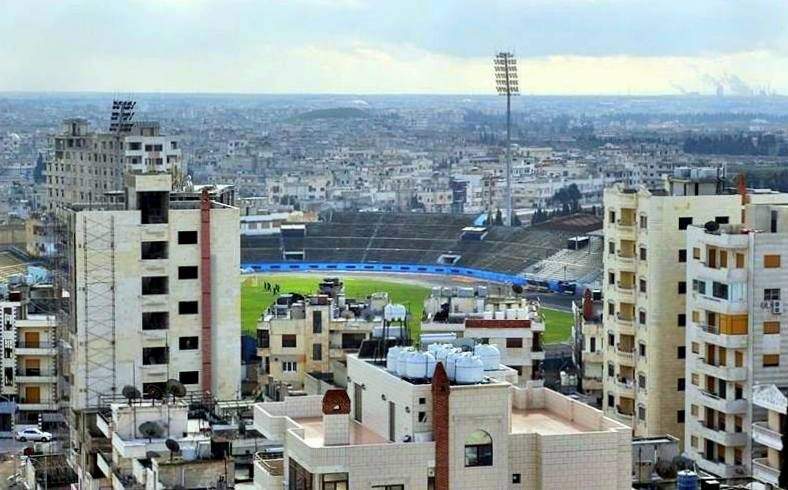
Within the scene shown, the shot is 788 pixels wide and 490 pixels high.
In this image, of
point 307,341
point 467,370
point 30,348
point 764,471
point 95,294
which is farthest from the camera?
point 30,348

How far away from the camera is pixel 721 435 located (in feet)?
102

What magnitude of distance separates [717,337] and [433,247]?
76.9 m

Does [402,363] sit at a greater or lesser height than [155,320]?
greater

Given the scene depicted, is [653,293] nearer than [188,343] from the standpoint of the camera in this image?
No

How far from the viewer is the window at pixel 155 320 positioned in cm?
3438

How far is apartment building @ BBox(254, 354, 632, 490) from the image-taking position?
2155 centimetres

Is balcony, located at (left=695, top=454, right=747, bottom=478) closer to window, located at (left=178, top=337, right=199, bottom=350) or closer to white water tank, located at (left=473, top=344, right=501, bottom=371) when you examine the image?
white water tank, located at (left=473, top=344, right=501, bottom=371)

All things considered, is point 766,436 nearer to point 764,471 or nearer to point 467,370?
point 764,471

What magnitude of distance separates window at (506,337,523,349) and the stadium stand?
55.9 m

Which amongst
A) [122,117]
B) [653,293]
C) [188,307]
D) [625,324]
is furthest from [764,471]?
[122,117]

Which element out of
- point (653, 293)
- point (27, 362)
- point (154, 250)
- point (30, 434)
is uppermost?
point (154, 250)

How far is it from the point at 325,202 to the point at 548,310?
75.7m

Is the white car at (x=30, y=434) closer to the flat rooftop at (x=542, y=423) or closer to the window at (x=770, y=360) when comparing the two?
the window at (x=770, y=360)

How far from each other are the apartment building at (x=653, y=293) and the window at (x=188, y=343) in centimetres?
829
